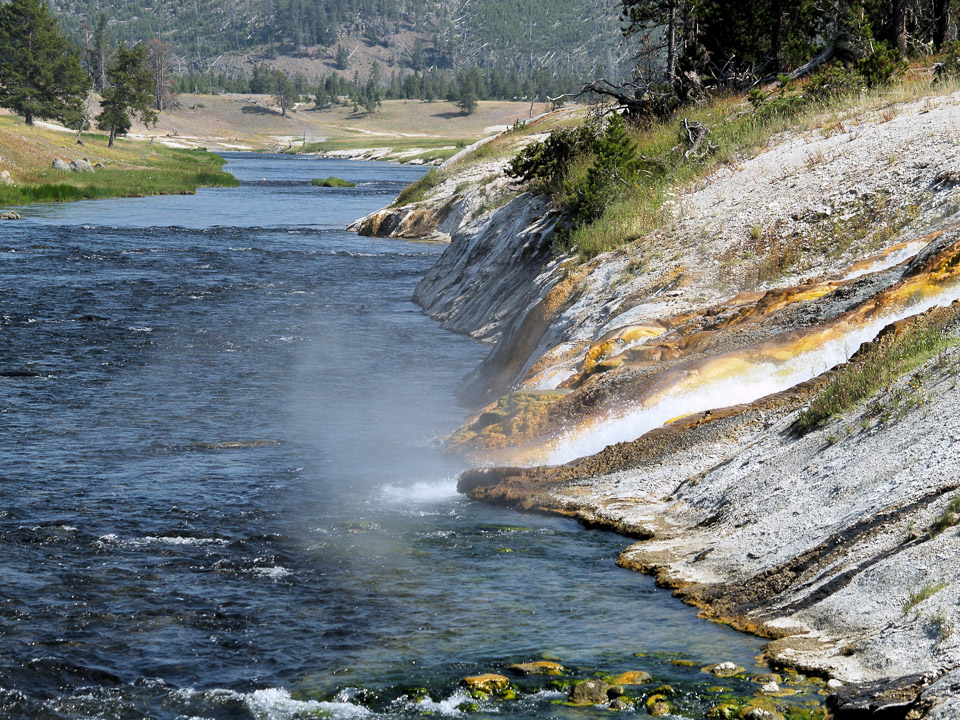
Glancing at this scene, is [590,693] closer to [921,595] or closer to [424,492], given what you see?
[921,595]

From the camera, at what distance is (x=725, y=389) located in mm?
14000

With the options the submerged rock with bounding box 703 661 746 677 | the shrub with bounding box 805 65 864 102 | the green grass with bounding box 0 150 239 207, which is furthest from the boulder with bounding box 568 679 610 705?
the green grass with bounding box 0 150 239 207

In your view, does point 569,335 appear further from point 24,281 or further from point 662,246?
point 24,281

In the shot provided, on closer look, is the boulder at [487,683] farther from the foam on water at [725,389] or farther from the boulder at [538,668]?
the foam on water at [725,389]

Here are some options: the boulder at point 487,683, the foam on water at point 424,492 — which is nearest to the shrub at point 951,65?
the foam on water at point 424,492

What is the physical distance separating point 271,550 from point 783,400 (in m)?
6.45

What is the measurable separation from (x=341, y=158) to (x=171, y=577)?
158 metres

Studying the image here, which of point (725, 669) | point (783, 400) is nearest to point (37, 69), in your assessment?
point (783, 400)

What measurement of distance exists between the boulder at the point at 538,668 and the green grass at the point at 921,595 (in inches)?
104

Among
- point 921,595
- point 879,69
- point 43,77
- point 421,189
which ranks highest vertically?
point 43,77

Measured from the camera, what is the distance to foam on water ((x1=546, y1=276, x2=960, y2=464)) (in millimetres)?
13867

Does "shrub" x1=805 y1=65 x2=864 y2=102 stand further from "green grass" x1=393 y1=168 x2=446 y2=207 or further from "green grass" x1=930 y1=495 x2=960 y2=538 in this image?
"green grass" x1=393 y1=168 x2=446 y2=207

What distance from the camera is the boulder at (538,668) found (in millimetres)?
8266

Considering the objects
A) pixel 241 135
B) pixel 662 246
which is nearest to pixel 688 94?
pixel 662 246
